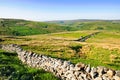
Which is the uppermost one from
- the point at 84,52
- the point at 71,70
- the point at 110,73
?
the point at 110,73

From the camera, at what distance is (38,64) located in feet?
85.6

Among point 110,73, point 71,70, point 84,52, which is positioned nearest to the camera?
point 110,73

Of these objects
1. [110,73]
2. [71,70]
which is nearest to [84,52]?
[71,70]

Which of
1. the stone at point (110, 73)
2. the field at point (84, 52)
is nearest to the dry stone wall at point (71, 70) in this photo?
the stone at point (110, 73)

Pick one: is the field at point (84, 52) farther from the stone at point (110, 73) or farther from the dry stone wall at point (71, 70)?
the stone at point (110, 73)

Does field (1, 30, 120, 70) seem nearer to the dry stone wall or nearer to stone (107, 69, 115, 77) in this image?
the dry stone wall

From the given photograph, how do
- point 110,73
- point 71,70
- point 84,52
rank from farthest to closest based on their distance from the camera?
point 84,52
point 71,70
point 110,73

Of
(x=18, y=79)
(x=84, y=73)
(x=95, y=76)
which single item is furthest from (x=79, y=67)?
(x=18, y=79)

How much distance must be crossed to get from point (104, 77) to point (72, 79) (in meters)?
3.83

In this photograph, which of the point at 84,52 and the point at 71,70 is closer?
the point at 71,70

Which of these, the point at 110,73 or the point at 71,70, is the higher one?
the point at 110,73

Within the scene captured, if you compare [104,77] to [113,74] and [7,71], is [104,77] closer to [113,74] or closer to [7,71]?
[113,74]

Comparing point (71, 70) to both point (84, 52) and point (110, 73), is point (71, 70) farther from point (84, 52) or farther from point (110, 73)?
point (84, 52)

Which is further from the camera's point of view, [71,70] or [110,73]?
[71,70]
